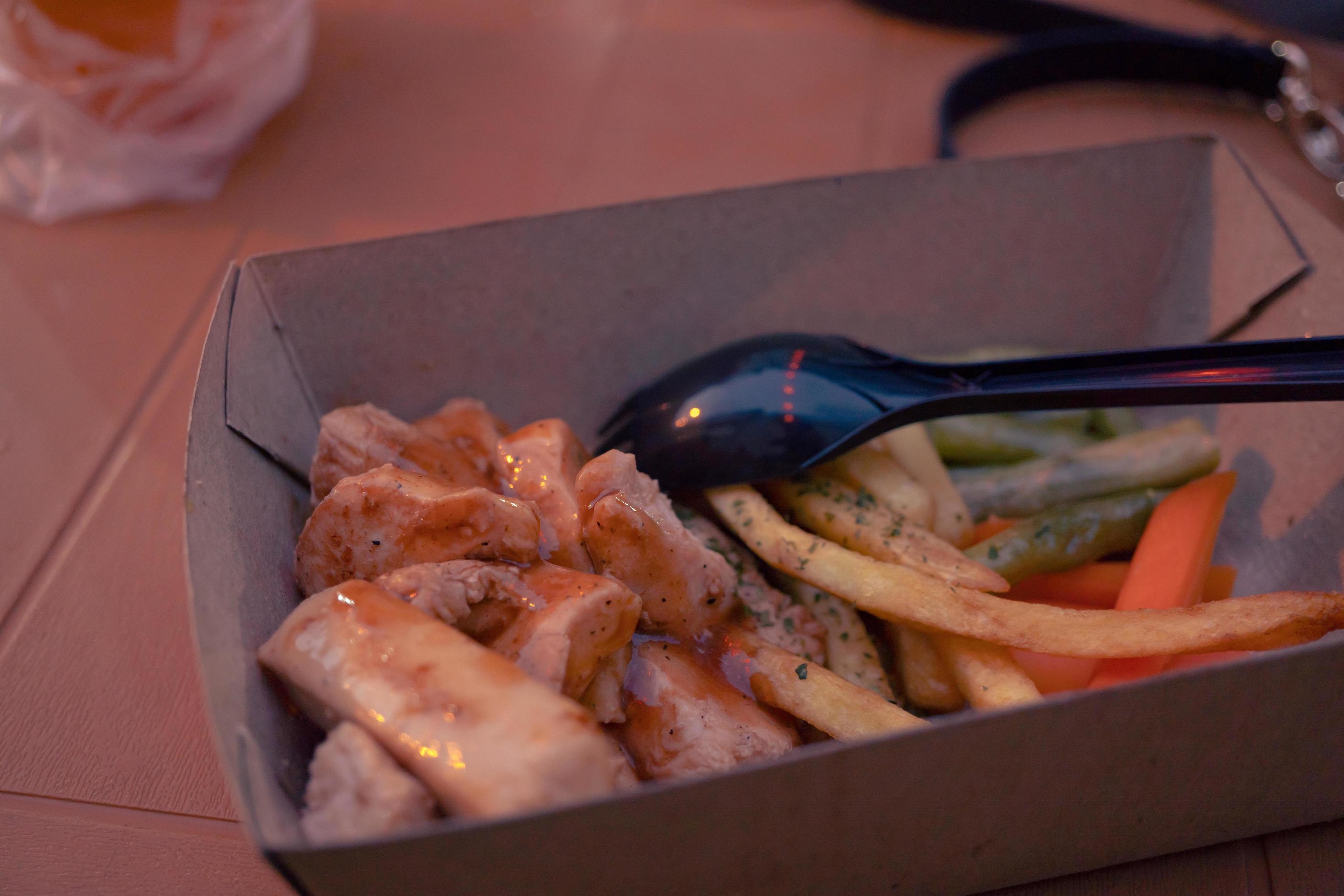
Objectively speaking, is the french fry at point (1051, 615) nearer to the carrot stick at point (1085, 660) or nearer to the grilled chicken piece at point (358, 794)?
the carrot stick at point (1085, 660)

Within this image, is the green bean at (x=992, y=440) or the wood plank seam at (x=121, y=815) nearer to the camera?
Answer: the wood plank seam at (x=121, y=815)

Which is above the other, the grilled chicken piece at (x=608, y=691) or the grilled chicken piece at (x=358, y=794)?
the grilled chicken piece at (x=358, y=794)

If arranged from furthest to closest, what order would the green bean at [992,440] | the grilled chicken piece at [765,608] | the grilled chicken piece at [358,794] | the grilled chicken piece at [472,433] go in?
the green bean at [992,440] < the grilled chicken piece at [472,433] < the grilled chicken piece at [765,608] < the grilled chicken piece at [358,794]

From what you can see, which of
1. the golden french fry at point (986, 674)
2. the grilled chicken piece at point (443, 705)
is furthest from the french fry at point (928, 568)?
the grilled chicken piece at point (443, 705)

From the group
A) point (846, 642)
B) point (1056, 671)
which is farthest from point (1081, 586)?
point (846, 642)

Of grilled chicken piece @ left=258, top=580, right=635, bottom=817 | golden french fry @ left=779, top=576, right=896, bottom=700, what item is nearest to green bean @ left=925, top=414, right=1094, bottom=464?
golden french fry @ left=779, top=576, right=896, bottom=700

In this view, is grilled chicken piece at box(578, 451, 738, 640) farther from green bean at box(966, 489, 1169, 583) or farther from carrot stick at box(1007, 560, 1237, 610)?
carrot stick at box(1007, 560, 1237, 610)

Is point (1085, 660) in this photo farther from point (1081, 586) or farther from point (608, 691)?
point (608, 691)

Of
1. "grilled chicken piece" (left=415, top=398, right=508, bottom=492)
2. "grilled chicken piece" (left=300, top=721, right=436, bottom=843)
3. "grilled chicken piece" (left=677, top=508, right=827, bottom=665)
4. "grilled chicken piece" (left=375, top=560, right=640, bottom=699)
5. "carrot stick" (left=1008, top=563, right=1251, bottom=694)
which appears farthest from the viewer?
"grilled chicken piece" (left=415, top=398, right=508, bottom=492)
